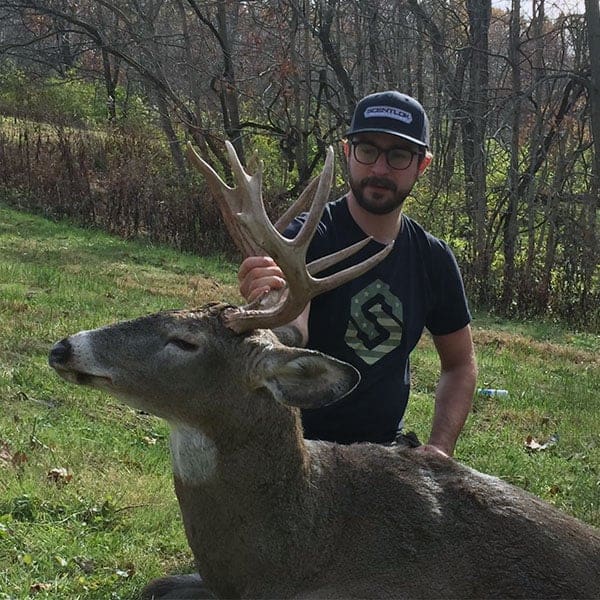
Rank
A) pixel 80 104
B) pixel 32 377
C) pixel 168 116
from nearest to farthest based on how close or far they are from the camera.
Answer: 1. pixel 32 377
2. pixel 168 116
3. pixel 80 104

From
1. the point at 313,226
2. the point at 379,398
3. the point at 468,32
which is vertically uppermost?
the point at 468,32

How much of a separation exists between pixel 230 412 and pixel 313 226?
712 millimetres

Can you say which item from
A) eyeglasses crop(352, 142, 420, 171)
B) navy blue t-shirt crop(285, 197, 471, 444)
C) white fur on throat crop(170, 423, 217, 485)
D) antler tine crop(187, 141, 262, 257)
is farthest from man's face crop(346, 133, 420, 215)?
white fur on throat crop(170, 423, 217, 485)

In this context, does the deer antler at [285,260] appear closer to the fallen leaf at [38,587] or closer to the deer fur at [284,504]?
the deer fur at [284,504]

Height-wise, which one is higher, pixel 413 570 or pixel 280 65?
pixel 280 65

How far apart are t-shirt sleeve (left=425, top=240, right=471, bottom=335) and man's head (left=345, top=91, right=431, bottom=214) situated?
1.12ft

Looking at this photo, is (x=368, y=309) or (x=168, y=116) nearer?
(x=368, y=309)

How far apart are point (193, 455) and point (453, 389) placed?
5.16 feet

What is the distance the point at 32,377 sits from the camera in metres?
6.14

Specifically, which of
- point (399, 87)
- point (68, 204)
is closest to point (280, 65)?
point (399, 87)

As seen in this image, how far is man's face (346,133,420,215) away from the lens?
13.7ft

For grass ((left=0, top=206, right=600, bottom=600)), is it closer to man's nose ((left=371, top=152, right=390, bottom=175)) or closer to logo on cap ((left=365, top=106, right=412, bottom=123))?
man's nose ((left=371, top=152, right=390, bottom=175))

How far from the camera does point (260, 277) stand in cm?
346

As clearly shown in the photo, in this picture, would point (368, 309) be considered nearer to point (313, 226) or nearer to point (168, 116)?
point (313, 226)
